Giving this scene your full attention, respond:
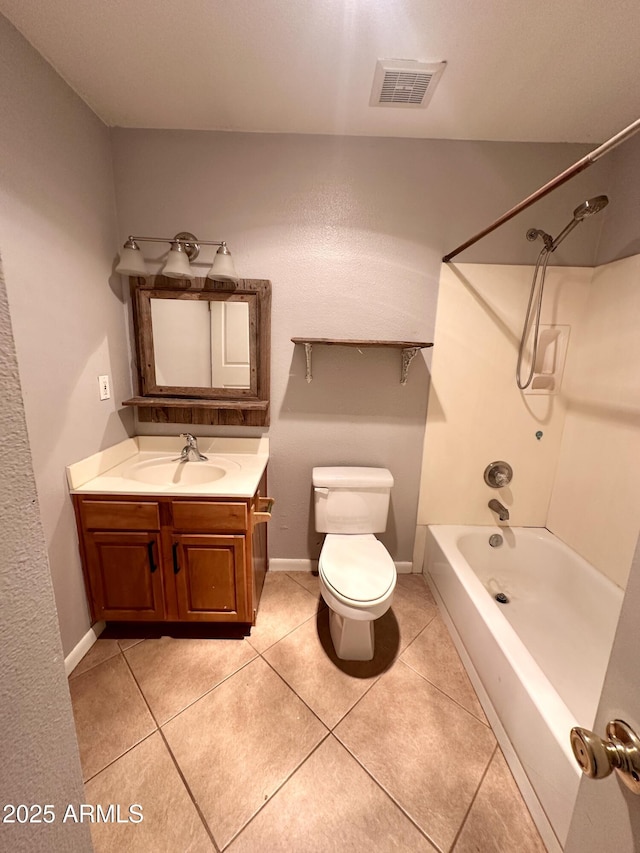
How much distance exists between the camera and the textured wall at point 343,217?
164 centimetres

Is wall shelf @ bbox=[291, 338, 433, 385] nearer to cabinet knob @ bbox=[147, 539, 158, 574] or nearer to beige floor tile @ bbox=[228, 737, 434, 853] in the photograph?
cabinet knob @ bbox=[147, 539, 158, 574]

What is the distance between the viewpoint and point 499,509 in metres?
1.90

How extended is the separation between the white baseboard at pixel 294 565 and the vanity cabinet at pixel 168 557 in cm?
50

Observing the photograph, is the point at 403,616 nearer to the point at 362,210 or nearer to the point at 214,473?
the point at 214,473

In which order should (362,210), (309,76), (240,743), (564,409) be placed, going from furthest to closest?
(564,409), (362,210), (309,76), (240,743)

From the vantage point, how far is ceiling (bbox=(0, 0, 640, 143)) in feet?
3.47

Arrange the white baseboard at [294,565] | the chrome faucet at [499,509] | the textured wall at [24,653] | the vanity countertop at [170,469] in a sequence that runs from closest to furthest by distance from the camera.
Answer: the textured wall at [24,653], the vanity countertop at [170,469], the chrome faucet at [499,509], the white baseboard at [294,565]

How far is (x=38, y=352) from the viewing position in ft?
4.00

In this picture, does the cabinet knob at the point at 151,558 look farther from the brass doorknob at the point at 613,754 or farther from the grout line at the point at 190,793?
the brass doorknob at the point at 613,754

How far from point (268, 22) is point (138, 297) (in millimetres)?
1213

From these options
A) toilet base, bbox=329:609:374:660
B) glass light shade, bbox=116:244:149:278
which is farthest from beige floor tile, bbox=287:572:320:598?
glass light shade, bbox=116:244:149:278

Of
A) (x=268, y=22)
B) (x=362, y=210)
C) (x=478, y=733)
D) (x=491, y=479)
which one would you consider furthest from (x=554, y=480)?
(x=268, y=22)

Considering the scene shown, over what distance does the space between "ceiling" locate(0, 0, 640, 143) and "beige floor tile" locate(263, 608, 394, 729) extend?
245 cm

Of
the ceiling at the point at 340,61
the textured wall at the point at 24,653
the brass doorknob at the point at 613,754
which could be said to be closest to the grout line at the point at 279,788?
the textured wall at the point at 24,653
